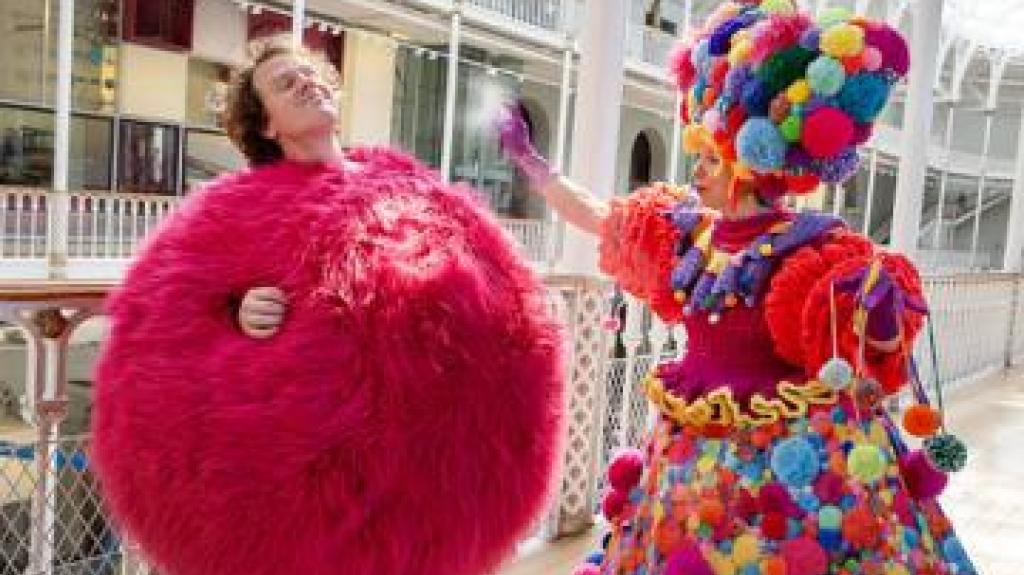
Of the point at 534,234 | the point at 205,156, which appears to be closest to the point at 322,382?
the point at 205,156

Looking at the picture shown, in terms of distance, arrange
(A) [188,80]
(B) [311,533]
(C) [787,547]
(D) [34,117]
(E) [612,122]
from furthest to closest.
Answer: (A) [188,80] < (D) [34,117] < (E) [612,122] < (C) [787,547] < (B) [311,533]

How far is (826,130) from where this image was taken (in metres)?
1.52

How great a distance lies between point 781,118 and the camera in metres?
1.54

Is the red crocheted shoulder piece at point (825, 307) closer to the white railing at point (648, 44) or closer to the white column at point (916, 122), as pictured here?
the white column at point (916, 122)

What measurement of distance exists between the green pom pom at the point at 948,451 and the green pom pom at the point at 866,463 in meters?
0.07

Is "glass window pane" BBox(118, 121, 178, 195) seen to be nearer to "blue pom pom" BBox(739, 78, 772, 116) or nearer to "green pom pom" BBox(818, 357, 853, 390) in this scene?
"blue pom pom" BBox(739, 78, 772, 116)

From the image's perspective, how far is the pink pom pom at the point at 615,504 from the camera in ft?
5.78

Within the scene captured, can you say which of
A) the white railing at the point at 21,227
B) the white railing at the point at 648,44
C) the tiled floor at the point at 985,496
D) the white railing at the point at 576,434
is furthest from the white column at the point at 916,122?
the white railing at the point at 648,44

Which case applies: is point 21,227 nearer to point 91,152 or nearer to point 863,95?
point 91,152

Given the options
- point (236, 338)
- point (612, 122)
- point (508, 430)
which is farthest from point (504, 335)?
point (612, 122)

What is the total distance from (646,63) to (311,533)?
1374 cm

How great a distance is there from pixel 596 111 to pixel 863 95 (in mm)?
1642

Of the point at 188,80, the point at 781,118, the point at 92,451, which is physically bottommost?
the point at 92,451

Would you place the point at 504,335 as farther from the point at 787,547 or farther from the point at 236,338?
the point at 787,547
